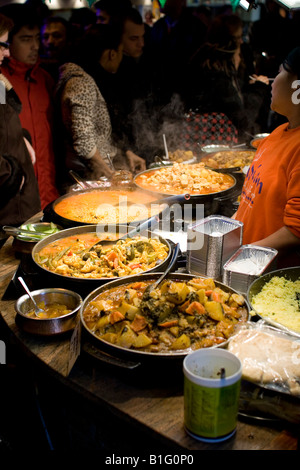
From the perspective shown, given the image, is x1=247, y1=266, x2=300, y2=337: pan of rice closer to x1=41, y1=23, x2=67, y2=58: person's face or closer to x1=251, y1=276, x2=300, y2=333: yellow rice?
x1=251, y1=276, x2=300, y2=333: yellow rice

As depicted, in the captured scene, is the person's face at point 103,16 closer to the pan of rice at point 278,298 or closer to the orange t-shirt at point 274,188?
the orange t-shirt at point 274,188

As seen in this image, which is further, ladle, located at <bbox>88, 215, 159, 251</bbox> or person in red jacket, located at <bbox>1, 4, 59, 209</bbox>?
person in red jacket, located at <bbox>1, 4, 59, 209</bbox>

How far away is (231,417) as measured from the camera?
115 cm

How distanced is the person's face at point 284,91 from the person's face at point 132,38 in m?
3.37

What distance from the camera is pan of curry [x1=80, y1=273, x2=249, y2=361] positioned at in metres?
1.38

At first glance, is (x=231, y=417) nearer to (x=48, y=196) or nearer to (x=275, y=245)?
(x=275, y=245)

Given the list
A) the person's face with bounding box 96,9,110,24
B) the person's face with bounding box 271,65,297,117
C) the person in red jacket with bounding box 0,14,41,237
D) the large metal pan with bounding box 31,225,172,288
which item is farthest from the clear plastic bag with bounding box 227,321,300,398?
the person's face with bounding box 96,9,110,24

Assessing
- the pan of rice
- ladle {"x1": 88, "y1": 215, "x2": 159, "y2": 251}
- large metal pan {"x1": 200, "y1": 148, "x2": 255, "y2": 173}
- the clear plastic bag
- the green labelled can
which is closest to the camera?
the green labelled can

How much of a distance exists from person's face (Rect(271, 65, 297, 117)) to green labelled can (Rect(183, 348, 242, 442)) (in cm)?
141

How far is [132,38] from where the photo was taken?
4906 mm
